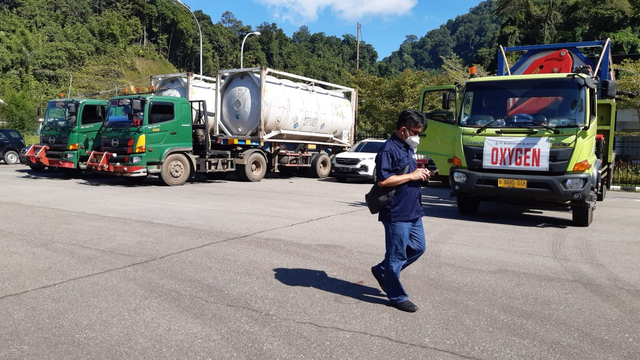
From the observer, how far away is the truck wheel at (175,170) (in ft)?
48.4

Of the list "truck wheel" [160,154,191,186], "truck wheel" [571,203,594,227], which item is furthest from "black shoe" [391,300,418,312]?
"truck wheel" [160,154,191,186]

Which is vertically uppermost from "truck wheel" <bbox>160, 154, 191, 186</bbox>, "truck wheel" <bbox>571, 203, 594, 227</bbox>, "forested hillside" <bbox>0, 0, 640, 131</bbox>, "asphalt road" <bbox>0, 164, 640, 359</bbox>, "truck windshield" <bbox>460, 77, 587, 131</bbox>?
"forested hillside" <bbox>0, 0, 640, 131</bbox>

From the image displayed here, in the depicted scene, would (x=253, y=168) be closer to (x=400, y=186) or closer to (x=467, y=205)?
(x=467, y=205)

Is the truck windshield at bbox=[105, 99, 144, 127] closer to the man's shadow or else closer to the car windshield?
the car windshield

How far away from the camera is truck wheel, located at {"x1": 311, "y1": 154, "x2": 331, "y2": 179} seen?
19.8 m

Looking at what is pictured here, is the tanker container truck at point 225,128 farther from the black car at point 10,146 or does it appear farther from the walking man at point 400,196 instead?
the walking man at point 400,196

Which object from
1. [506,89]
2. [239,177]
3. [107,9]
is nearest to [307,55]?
[107,9]

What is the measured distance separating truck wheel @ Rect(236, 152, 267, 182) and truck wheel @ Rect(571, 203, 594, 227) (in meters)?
10.5

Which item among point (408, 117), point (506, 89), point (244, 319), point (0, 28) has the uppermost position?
point (0, 28)

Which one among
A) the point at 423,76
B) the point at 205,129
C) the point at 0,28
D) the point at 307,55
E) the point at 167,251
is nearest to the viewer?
the point at 167,251

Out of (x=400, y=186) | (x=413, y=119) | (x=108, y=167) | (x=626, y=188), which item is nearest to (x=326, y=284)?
(x=400, y=186)

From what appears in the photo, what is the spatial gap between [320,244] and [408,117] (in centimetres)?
307

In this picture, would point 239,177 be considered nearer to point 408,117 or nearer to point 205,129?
point 205,129

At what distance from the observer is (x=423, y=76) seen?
28719 mm
